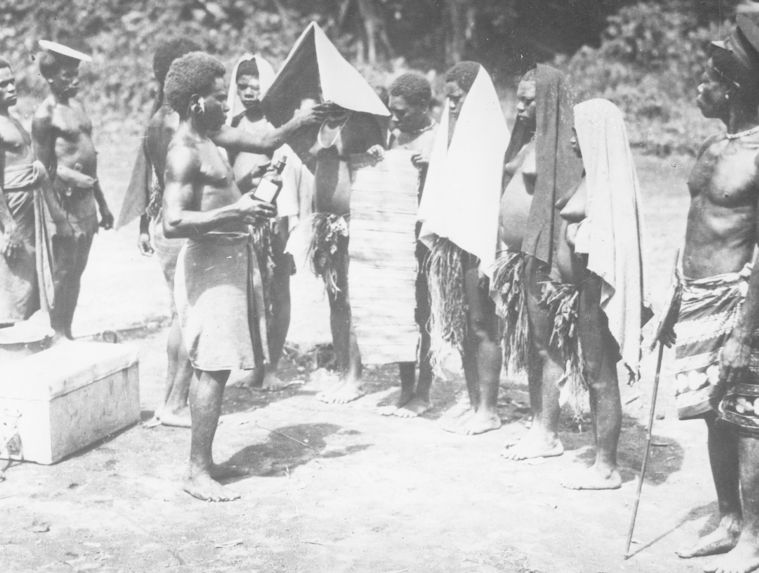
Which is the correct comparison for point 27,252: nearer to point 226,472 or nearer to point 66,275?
point 66,275

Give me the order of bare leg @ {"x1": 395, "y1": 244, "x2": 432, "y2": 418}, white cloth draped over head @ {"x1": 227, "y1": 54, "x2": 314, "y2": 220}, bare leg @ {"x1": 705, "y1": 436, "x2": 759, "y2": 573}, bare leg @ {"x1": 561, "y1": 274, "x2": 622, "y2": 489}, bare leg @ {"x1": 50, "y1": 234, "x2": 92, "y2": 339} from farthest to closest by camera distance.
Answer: bare leg @ {"x1": 50, "y1": 234, "x2": 92, "y2": 339}
white cloth draped over head @ {"x1": 227, "y1": 54, "x2": 314, "y2": 220}
bare leg @ {"x1": 395, "y1": 244, "x2": 432, "y2": 418}
bare leg @ {"x1": 561, "y1": 274, "x2": 622, "y2": 489}
bare leg @ {"x1": 705, "y1": 436, "x2": 759, "y2": 573}

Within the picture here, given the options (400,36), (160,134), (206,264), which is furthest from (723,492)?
(400,36)

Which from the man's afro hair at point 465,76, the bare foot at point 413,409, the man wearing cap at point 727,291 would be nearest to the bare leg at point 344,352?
the bare foot at point 413,409

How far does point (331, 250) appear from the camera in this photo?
6457mm

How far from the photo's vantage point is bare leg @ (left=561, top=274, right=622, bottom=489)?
500 cm

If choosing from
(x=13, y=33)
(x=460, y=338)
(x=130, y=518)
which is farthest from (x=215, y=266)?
(x=13, y=33)

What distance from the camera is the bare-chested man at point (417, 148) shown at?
6109 millimetres

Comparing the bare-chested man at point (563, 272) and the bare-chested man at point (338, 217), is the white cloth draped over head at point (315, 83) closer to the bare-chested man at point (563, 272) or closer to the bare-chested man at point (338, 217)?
the bare-chested man at point (338, 217)

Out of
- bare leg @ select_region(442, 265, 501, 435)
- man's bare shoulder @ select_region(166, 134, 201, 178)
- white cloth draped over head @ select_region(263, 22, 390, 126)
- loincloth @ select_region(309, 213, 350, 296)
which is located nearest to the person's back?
white cloth draped over head @ select_region(263, 22, 390, 126)

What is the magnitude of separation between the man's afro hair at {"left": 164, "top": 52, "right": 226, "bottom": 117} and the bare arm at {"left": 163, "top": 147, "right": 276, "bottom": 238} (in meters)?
0.25

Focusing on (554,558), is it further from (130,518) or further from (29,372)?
(29,372)

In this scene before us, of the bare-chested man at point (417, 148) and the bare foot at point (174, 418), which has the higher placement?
the bare-chested man at point (417, 148)

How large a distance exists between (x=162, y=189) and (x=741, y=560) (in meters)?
4.14

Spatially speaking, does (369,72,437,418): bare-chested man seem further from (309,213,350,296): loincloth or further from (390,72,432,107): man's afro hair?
(309,213,350,296): loincloth
